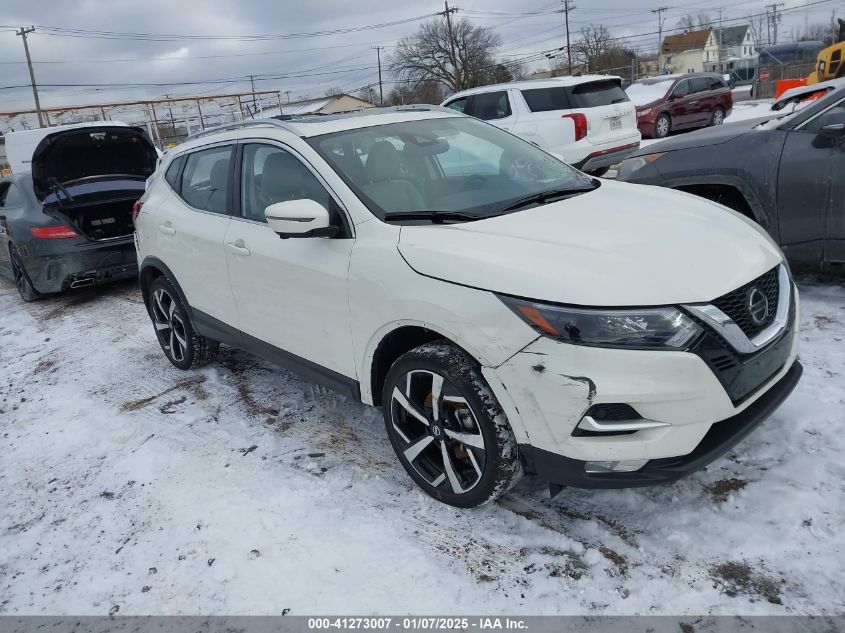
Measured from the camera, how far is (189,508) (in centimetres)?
316

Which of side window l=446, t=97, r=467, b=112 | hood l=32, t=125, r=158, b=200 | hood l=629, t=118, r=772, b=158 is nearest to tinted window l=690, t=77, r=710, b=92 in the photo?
side window l=446, t=97, r=467, b=112

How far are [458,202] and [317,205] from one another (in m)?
0.70

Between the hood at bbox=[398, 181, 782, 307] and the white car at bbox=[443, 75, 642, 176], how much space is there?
7.20 meters

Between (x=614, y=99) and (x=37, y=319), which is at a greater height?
(x=614, y=99)

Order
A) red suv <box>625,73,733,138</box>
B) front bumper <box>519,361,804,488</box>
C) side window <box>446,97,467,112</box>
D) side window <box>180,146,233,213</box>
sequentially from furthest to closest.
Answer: red suv <box>625,73,733,138</box> < side window <box>446,97,467,112</box> < side window <box>180,146,233,213</box> < front bumper <box>519,361,804,488</box>

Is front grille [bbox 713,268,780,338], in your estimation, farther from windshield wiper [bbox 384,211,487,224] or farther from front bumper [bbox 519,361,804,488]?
windshield wiper [bbox 384,211,487,224]

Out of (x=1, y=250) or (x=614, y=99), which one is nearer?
(x=1, y=250)

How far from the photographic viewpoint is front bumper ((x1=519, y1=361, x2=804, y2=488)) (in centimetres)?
237

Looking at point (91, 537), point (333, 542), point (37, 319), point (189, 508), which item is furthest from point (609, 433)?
point (37, 319)

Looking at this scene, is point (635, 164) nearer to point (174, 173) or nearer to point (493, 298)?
Result: point (493, 298)

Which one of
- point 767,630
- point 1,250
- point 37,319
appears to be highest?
point 1,250

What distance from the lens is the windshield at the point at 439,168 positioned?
3.17 meters

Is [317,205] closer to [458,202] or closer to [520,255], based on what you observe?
[458,202]

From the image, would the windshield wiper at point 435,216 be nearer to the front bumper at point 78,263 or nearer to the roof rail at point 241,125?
the roof rail at point 241,125
